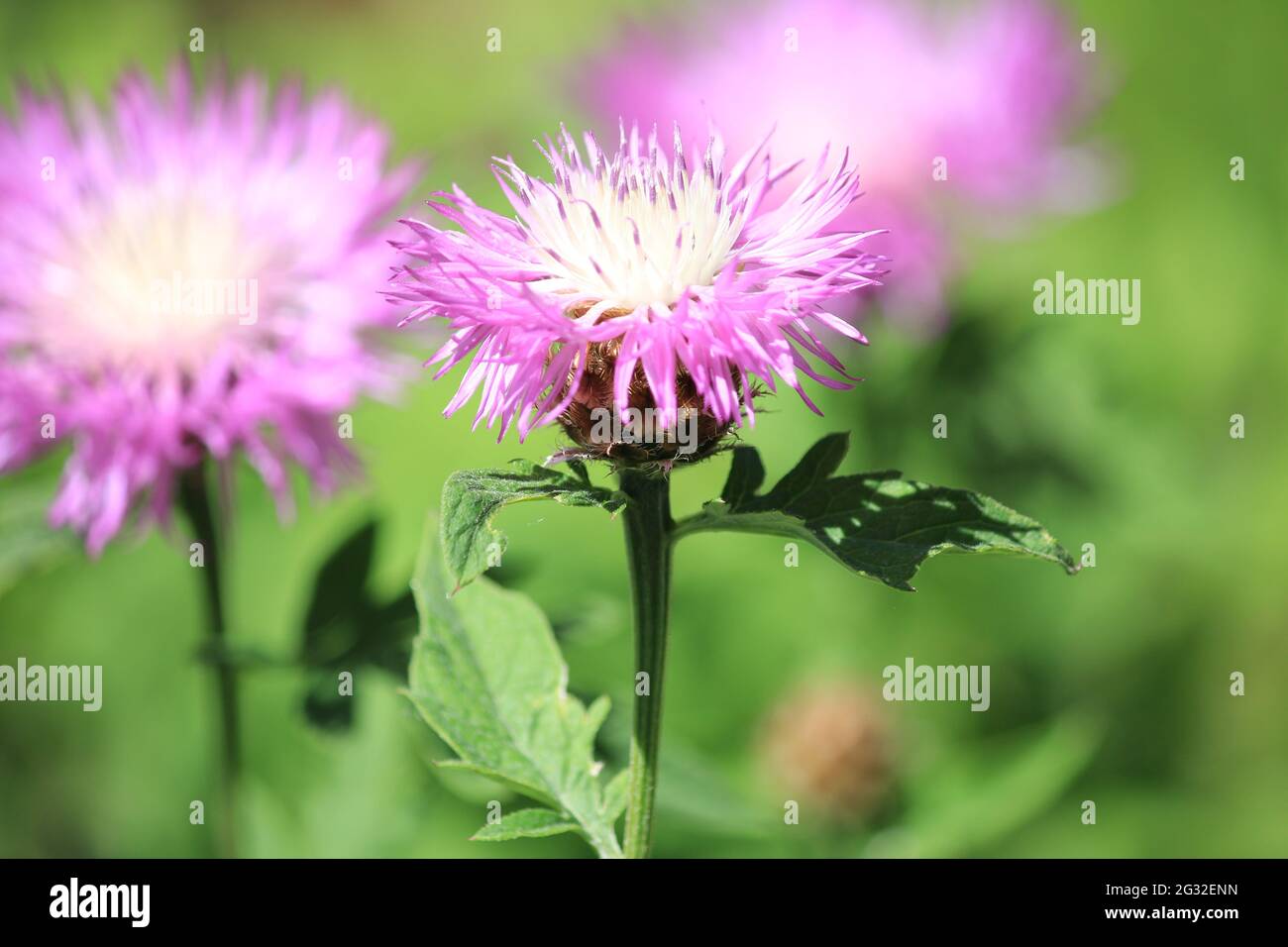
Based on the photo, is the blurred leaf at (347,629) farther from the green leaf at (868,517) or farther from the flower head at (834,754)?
the flower head at (834,754)

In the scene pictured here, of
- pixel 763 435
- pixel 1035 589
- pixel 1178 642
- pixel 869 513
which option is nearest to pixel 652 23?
pixel 763 435

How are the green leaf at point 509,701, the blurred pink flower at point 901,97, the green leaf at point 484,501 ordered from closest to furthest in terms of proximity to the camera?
the green leaf at point 484,501 < the green leaf at point 509,701 < the blurred pink flower at point 901,97

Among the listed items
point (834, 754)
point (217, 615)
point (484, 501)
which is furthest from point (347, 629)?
point (834, 754)

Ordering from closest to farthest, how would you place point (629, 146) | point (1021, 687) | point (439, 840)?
1. point (629, 146)
2. point (439, 840)
3. point (1021, 687)

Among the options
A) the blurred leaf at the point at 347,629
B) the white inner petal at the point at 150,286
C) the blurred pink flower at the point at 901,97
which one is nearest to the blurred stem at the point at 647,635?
the blurred leaf at the point at 347,629

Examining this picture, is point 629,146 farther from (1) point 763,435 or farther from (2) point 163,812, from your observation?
(2) point 163,812

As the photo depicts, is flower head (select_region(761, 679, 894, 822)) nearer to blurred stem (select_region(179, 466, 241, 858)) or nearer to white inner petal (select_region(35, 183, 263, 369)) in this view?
blurred stem (select_region(179, 466, 241, 858))
